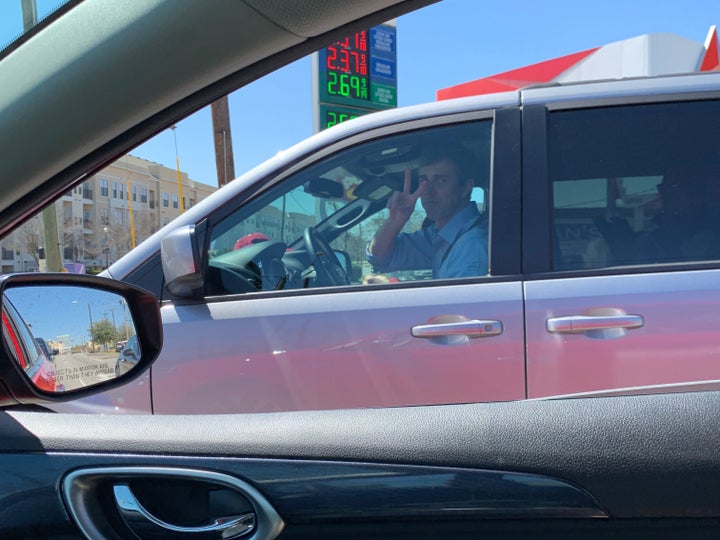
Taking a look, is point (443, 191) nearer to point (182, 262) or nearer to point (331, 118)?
point (182, 262)

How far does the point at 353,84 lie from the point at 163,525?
7919 mm

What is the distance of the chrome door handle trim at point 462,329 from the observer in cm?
214

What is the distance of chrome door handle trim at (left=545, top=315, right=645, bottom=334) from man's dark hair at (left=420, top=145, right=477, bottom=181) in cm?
62

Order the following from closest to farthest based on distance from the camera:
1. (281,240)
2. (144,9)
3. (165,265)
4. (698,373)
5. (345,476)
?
(144,9) < (345,476) < (698,373) < (165,265) < (281,240)

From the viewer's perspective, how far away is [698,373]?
2059 mm

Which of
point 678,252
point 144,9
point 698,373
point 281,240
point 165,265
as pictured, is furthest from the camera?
point 281,240

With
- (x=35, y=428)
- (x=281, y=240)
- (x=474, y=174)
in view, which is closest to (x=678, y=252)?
(x=474, y=174)

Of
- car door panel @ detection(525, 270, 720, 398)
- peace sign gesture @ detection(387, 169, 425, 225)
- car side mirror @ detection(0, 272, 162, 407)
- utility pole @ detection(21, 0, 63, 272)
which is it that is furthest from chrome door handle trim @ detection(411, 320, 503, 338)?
utility pole @ detection(21, 0, 63, 272)

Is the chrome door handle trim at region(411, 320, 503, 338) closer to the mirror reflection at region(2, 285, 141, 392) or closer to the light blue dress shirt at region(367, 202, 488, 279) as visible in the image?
the light blue dress shirt at region(367, 202, 488, 279)

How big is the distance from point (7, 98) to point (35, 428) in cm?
66

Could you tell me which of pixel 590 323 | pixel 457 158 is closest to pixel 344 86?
pixel 457 158

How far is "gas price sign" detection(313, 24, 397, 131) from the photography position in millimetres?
8062

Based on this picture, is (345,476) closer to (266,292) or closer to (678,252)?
(266,292)

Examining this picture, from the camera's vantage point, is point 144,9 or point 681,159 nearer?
point 144,9
